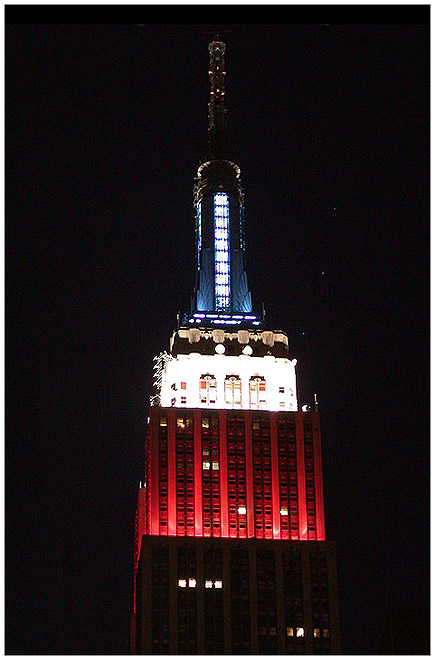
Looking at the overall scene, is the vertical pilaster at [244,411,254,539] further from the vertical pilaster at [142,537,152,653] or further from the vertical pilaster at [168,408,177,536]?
the vertical pilaster at [142,537,152,653]

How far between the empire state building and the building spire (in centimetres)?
807

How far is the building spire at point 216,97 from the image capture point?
184 metres

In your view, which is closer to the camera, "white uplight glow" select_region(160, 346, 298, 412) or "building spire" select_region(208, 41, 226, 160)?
"white uplight glow" select_region(160, 346, 298, 412)

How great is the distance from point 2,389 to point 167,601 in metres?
118

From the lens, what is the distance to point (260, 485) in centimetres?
14875

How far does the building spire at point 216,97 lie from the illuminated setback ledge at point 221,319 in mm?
28038

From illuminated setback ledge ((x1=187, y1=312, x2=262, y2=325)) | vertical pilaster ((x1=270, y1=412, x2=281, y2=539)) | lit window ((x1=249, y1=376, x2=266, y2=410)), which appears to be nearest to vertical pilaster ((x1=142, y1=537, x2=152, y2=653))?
vertical pilaster ((x1=270, y1=412, x2=281, y2=539))

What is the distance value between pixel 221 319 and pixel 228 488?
2728cm

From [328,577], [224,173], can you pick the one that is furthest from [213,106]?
[328,577]

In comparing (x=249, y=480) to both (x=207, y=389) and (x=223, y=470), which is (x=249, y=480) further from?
(x=207, y=389)

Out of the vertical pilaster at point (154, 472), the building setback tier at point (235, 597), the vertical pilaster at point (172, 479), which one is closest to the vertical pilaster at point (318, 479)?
Result: the building setback tier at point (235, 597)

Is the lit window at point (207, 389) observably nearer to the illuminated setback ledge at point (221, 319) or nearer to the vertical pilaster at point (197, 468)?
the vertical pilaster at point (197, 468)

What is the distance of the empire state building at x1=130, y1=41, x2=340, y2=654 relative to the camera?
134625 millimetres

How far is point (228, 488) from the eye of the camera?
485ft
